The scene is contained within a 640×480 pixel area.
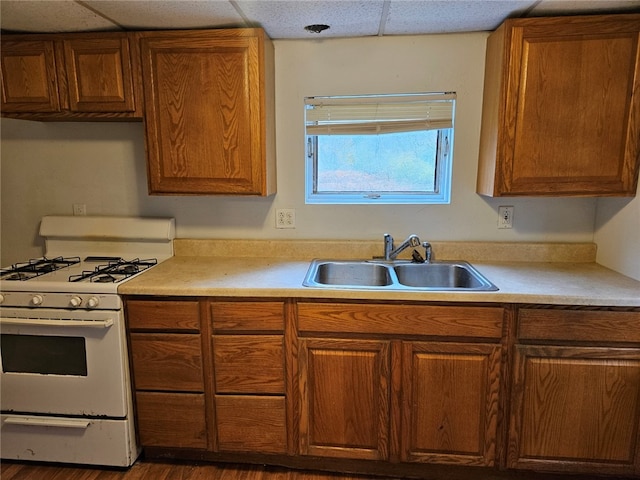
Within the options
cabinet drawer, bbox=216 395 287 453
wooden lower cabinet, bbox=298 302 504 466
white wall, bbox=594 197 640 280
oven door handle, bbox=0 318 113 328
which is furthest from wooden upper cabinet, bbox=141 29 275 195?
white wall, bbox=594 197 640 280

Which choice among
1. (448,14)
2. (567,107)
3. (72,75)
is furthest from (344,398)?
(72,75)

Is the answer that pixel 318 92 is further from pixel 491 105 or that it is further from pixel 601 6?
pixel 601 6

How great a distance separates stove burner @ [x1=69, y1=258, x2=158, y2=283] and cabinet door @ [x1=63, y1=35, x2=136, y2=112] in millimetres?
767

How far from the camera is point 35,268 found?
193 centimetres

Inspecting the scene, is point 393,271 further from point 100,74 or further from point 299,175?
point 100,74

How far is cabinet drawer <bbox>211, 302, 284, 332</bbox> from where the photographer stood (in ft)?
5.44

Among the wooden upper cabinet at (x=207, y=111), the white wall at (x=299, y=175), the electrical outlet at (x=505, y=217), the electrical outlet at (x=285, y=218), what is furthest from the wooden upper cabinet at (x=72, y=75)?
the electrical outlet at (x=505, y=217)

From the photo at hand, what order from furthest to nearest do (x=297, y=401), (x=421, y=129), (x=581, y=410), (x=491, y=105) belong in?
(x=421, y=129) → (x=491, y=105) → (x=297, y=401) → (x=581, y=410)

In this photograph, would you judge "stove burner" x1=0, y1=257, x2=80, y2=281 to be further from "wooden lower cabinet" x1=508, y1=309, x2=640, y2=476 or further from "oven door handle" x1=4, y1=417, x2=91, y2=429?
"wooden lower cabinet" x1=508, y1=309, x2=640, y2=476

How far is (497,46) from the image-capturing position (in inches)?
70.1

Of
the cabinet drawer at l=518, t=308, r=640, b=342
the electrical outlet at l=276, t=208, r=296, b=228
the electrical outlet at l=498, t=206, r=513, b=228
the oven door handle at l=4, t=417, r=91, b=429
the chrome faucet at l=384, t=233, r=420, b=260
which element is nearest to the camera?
the cabinet drawer at l=518, t=308, r=640, b=342

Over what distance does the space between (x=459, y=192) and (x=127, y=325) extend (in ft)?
5.80

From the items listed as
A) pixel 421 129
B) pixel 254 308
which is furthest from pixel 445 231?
pixel 254 308

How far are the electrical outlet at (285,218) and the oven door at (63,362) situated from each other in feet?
3.02
